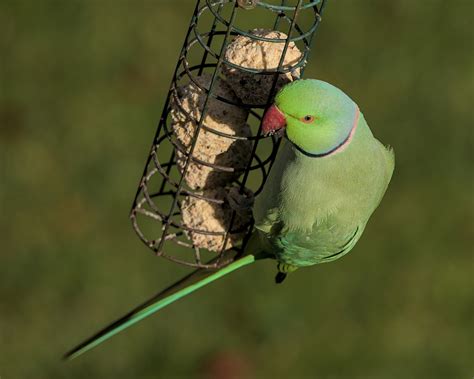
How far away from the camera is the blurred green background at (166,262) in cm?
476

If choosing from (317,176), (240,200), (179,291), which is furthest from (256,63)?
(179,291)

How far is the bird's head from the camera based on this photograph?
272cm

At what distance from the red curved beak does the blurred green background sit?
2.23m

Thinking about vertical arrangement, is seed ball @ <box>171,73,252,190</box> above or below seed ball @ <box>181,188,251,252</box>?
above

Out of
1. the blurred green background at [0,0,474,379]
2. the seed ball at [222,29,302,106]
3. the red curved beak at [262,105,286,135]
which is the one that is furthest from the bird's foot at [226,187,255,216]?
the blurred green background at [0,0,474,379]

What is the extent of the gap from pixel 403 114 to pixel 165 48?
162 cm

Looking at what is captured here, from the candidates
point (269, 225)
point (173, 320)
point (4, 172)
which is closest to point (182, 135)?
point (269, 225)

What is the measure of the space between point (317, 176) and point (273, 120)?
307 mm

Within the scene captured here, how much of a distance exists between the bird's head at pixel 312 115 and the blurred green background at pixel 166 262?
2.17 metres

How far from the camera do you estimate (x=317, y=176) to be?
2.94m

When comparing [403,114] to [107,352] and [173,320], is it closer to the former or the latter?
[173,320]

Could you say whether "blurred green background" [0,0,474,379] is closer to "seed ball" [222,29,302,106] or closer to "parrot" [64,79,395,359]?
"parrot" [64,79,395,359]

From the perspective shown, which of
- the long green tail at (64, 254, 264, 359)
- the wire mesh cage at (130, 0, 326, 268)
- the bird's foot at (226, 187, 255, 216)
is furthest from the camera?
the long green tail at (64, 254, 264, 359)

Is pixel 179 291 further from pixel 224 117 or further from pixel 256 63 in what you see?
pixel 256 63
